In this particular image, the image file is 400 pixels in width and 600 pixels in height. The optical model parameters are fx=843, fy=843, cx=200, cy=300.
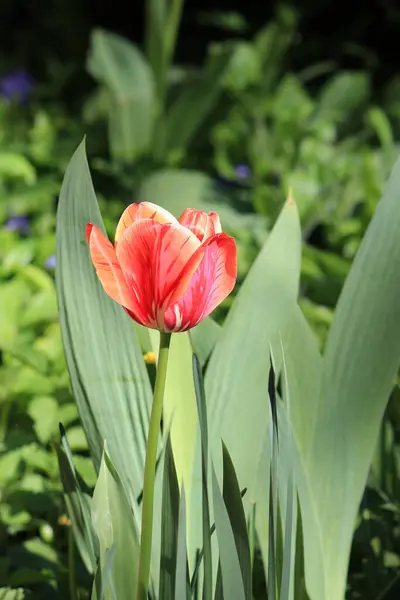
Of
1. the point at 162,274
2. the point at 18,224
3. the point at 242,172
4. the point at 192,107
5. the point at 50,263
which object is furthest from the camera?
the point at 192,107

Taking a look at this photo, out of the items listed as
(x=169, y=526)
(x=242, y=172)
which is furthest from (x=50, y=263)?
(x=169, y=526)

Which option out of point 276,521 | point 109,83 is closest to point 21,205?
point 109,83

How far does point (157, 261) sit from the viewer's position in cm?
53

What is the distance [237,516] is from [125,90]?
6.24 ft

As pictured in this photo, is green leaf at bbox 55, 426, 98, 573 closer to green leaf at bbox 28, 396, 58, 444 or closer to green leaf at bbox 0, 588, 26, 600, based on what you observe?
green leaf at bbox 0, 588, 26, 600

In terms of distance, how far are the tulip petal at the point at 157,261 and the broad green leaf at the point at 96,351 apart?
19cm

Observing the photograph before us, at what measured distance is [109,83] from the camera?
2.36 metres

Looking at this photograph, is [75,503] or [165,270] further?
[75,503]

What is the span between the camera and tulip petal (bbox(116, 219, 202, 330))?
20.9 inches

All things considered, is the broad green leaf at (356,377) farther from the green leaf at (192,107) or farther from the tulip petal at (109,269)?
the green leaf at (192,107)

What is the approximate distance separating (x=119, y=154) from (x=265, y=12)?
1231 millimetres

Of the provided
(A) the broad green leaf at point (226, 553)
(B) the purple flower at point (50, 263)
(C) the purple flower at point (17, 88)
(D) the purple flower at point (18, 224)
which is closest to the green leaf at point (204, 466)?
Result: (A) the broad green leaf at point (226, 553)

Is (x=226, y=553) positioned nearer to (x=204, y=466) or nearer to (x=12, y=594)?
(x=204, y=466)

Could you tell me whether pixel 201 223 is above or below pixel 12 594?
above
